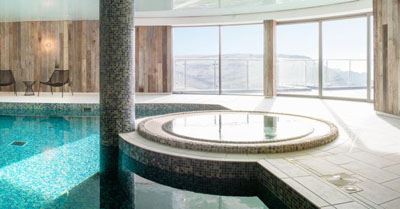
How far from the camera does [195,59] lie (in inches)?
496

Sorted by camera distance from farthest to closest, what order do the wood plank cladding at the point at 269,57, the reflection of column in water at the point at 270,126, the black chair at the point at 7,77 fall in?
the black chair at the point at 7,77 < the wood plank cladding at the point at 269,57 < the reflection of column in water at the point at 270,126

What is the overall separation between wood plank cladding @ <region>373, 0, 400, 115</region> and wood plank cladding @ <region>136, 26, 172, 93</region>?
6.13 metres

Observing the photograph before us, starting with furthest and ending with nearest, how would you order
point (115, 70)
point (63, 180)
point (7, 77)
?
point (7, 77) < point (115, 70) < point (63, 180)

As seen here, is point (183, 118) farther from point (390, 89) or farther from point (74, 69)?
point (74, 69)

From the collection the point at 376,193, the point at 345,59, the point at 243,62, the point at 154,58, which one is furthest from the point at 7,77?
the point at 376,193

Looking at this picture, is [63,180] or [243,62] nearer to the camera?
Result: [63,180]

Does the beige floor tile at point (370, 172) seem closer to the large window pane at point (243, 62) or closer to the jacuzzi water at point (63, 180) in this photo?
the jacuzzi water at point (63, 180)

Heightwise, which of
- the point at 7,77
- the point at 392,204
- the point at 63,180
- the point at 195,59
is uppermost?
the point at 195,59

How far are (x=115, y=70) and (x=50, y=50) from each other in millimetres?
7345

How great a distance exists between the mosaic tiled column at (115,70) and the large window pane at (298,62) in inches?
288

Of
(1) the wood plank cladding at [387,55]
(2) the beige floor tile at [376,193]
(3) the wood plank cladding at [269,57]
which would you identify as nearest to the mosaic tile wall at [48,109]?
(3) the wood plank cladding at [269,57]

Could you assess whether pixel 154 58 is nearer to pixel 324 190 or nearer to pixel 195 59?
pixel 195 59

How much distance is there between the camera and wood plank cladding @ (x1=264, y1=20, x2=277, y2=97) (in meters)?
9.78

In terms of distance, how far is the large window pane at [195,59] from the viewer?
12.1 meters
